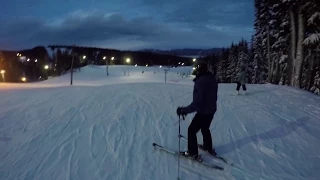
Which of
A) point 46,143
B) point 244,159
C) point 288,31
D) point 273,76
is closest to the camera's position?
point 244,159

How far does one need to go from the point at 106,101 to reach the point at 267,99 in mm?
8638

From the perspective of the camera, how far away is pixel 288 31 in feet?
97.2

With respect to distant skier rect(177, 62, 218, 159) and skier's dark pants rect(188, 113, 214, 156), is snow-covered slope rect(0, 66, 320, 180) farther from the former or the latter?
distant skier rect(177, 62, 218, 159)

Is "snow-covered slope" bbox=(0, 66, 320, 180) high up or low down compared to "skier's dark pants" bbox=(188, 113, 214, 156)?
down

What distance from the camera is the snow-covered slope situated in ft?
23.2

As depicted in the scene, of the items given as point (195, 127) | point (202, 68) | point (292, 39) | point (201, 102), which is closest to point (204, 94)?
point (201, 102)

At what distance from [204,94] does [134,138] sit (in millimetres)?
2903

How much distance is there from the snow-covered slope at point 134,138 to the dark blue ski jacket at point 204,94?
4.42ft

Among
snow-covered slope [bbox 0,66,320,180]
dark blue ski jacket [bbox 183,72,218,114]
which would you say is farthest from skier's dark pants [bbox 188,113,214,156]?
snow-covered slope [bbox 0,66,320,180]

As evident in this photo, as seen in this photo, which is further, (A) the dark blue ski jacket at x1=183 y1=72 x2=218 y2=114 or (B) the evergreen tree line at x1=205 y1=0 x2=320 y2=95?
(B) the evergreen tree line at x1=205 y1=0 x2=320 y2=95

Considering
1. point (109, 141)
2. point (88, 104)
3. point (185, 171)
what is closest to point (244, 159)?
point (185, 171)

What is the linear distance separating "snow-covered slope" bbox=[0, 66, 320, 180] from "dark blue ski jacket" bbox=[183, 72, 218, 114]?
135cm

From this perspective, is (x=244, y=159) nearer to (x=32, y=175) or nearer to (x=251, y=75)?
(x=32, y=175)

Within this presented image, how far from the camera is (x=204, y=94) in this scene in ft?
23.2
